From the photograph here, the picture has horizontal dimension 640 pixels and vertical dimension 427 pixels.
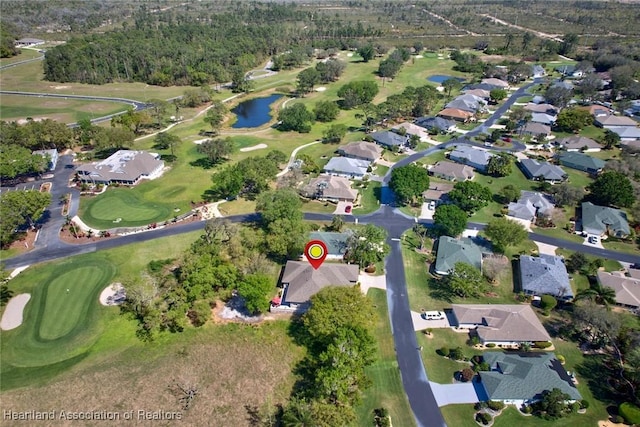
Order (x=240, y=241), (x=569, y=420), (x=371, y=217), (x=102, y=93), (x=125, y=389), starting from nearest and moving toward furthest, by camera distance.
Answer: (x=569, y=420) < (x=125, y=389) < (x=240, y=241) < (x=371, y=217) < (x=102, y=93)

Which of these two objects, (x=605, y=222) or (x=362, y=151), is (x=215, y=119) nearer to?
(x=362, y=151)

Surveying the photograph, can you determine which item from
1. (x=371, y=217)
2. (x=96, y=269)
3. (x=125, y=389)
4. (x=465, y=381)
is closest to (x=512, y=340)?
(x=465, y=381)

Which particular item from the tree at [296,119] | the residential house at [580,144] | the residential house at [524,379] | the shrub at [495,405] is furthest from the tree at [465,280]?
the tree at [296,119]

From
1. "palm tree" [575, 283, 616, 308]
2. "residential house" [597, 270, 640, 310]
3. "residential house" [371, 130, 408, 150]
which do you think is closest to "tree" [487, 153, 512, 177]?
"residential house" [371, 130, 408, 150]

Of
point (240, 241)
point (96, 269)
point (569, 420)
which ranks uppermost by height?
point (240, 241)

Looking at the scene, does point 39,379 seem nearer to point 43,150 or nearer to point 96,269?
point 96,269

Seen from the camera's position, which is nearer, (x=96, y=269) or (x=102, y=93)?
(x=96, y=269)
